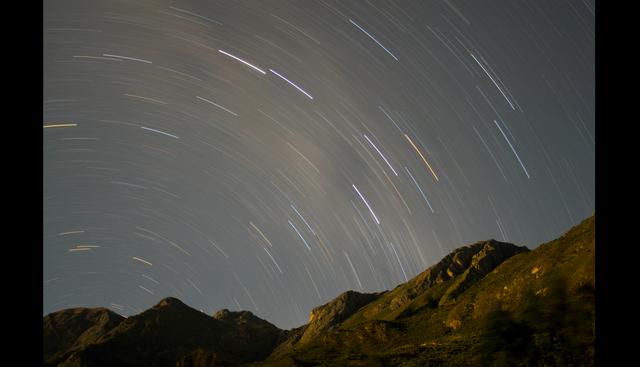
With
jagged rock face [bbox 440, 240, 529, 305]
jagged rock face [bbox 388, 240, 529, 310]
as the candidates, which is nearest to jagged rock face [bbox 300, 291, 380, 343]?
jagged rock face [bbox 388, 240, 529, 310]

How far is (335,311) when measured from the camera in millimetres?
185250

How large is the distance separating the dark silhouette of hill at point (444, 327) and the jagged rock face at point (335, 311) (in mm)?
473

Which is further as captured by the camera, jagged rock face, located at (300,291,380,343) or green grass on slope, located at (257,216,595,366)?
jagged rock face, located at (300,291,380,343)

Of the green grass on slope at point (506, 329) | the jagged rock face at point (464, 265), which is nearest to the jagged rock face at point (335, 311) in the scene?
the jagged rock face at point (464, 265)

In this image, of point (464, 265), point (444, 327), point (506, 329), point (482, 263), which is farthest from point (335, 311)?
point (506, 329)

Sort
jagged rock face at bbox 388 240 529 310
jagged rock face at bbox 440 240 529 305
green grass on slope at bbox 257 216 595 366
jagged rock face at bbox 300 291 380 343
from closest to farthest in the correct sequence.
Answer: green grass on slope at bbox 257 216 595 366 → jagged rock face at bbox 440 240 529 305 → jagged rock face at bbox 388 240 529 310 → jagged rock face at bbox 300 291 380 343

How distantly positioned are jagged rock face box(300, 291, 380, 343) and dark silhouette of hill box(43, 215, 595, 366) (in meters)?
0.47

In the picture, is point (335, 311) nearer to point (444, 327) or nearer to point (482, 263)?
point (482, 263)

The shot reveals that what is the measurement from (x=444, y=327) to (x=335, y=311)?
9331 cm

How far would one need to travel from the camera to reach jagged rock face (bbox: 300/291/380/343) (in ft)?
582

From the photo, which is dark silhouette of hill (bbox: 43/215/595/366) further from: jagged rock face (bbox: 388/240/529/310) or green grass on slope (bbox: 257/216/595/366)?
jagged rock face (bbox: 388/240/529/310)

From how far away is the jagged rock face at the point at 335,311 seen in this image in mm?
177250

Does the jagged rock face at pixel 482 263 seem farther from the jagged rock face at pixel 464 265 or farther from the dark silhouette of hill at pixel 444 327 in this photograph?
the dark silhouette of hill at pixel 444 327
